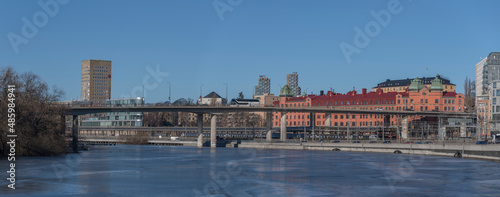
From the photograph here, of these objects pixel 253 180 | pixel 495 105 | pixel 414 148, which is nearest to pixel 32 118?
pixel 253 180

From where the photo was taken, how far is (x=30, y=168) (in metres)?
74.8

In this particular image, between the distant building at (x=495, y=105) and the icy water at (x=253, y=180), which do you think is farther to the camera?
the distant building at (x=495, y=105)

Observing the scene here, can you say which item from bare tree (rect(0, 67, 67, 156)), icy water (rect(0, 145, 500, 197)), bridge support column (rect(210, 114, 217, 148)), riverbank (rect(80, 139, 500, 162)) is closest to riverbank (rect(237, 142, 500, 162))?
riverbank (rect(80, 139, 500, 162))

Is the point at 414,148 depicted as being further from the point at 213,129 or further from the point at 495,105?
the point at 213,129

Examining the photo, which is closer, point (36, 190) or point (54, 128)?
point (36, 190)

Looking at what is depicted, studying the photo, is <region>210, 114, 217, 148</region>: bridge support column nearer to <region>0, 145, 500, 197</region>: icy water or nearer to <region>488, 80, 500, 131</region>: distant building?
<region>488, 80, 500, 131</region>: distant building

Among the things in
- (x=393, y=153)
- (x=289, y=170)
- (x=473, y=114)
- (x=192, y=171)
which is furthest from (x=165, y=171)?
(x=473, y=114)

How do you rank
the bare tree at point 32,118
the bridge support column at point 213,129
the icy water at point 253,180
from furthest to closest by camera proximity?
1. the bridge support column at point 213,129
2. the bare tree at point 32,118
3. the icy water at point 253,180

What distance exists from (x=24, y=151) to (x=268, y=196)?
54646 millimetres

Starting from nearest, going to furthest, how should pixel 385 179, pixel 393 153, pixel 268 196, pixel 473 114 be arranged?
pixel 268 196
pixel 385 179
pixel 393 153
pixel 473 114

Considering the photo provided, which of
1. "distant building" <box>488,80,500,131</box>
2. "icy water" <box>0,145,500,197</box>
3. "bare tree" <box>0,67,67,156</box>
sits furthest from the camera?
"distant building" <box>488,80,500,131</box>

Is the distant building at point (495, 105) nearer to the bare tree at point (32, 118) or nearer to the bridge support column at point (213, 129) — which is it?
the bridge support column at point (213, 129)

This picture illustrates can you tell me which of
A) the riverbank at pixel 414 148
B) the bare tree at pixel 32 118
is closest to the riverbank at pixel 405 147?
the riverbank at pixel 414 148

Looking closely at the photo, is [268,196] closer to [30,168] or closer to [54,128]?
[30,168]
